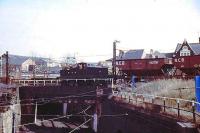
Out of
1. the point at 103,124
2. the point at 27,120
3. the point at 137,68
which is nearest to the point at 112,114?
the point at 103,124

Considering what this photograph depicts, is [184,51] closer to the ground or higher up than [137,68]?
higher up

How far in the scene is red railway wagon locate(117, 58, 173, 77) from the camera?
40.5 meters

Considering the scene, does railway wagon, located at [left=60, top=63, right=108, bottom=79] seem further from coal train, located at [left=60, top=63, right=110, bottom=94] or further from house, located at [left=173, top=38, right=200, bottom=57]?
house, located at [left=173, top=38, right=200, bottom=57]

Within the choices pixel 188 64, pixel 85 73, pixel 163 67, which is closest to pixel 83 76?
pixel 85 73

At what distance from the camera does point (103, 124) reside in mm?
28406

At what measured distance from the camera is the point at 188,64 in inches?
1470

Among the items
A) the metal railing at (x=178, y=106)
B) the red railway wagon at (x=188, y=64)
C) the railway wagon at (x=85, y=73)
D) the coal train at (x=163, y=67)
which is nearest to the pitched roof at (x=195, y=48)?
the coal train at (x=163, y=67)

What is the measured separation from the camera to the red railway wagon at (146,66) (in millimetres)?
40531

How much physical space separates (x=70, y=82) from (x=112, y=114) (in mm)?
17583

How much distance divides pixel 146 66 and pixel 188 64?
21.2ft

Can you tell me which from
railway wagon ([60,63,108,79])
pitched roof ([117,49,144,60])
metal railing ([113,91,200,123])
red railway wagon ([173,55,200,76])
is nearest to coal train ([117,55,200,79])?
red railway wagon ([173,55,200,76])

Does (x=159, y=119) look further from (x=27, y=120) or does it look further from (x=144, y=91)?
(x=27, y=120)

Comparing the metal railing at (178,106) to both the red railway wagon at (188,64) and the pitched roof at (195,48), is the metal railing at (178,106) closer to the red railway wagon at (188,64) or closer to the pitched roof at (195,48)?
the red railway wagon at (188,64)

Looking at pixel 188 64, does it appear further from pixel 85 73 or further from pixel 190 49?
pixel 190 49
